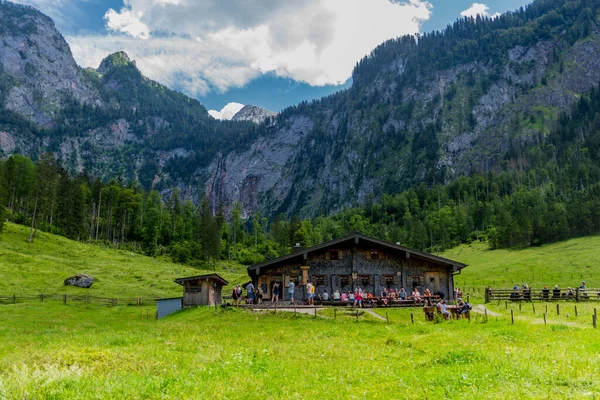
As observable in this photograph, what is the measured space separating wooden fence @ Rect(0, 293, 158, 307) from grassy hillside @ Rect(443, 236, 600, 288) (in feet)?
161

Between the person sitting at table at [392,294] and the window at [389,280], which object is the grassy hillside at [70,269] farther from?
the person sitting at table at [392,294]

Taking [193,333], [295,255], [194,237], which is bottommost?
[193,333]

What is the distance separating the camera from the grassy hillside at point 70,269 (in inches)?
2158

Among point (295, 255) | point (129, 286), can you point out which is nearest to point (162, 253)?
point (129, 286)

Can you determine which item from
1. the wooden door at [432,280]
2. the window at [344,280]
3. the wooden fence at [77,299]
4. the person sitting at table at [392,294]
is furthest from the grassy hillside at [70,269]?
the wooden door at [432,280]

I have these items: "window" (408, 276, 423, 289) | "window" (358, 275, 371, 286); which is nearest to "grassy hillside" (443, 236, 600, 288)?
"window" (408, 276, 423, 289)

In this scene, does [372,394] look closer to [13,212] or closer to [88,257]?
[88,257]

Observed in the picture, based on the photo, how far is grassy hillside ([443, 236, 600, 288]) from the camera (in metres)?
65.9

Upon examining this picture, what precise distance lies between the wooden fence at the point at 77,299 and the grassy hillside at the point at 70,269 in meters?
3.76

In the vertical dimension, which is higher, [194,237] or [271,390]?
[194,237]

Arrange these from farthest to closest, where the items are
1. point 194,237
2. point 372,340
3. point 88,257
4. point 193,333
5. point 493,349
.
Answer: point 194,237
point 88,257
point 193,333
point 372,340
point 493,349

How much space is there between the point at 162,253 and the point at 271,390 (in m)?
109

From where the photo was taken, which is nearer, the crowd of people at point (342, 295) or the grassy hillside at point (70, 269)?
the crowd of people at point (342, 295)

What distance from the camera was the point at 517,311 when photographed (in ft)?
114
